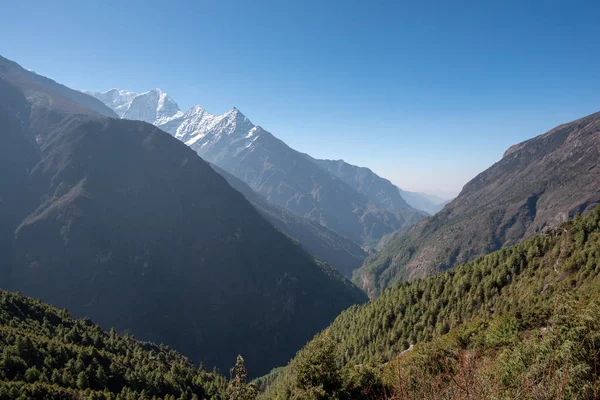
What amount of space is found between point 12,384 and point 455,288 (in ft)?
409

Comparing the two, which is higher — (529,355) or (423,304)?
(529,355)

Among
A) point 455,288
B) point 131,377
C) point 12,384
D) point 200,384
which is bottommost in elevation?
point 200,384

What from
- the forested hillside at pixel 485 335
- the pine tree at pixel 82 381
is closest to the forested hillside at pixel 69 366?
the pine tree at pixel 82 381

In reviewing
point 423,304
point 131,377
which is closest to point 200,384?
point 131,377

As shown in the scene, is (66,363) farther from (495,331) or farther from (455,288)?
(455,288)

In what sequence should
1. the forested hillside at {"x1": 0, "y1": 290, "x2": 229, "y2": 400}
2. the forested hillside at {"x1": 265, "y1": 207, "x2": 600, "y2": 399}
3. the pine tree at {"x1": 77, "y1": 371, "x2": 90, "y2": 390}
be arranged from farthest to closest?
the pine tree at {"x1": 77, "y1": 371, "x2": 90, "y2": 390}, the forested hillside at {"x1": 0, "y1": 290, "x2": 229, "y2": 400}, the forested hillside at {"x1": 265, "y1": 207, "x2": 600, "y2": 399}

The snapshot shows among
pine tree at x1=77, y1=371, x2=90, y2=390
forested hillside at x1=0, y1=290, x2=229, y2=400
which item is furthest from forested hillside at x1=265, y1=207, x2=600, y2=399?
pine tree at x1=77, y1=371, x2=90, y2=390

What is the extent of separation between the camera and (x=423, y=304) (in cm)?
11356

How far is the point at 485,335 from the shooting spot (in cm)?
4697

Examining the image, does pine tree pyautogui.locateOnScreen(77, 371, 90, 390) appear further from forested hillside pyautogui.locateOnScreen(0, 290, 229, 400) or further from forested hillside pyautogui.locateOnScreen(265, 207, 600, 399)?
forested hillside pyautogui.locateOnScreen(265, 207, 600, 399)

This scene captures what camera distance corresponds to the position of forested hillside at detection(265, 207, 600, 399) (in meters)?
21.1

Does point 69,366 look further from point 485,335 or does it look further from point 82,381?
point 485,335

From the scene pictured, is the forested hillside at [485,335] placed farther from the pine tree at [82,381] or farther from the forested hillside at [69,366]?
the pine tree at [82,381]

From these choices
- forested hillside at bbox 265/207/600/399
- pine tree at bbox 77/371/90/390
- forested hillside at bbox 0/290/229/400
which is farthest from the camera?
pine tree at bbox 77/371/90/390
